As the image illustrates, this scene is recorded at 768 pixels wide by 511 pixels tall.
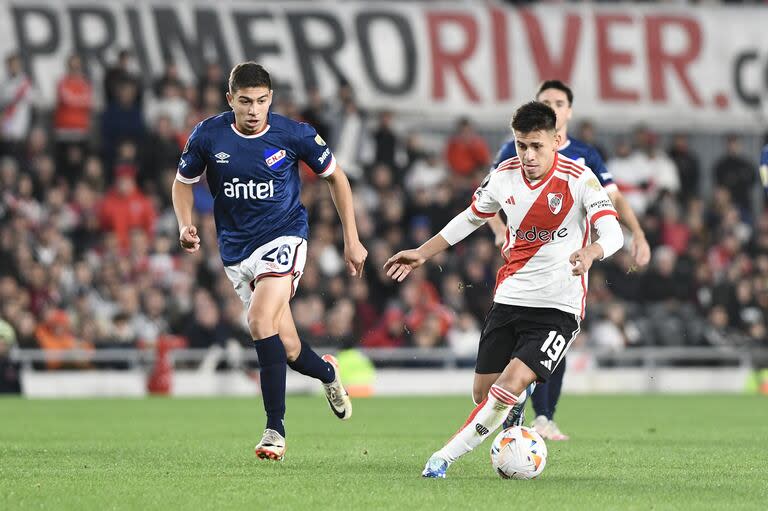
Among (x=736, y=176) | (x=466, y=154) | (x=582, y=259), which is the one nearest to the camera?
(x=582, y=259)

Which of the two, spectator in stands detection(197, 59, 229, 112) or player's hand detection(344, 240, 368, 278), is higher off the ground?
spectator in stands detection(197, 59, 229, 112)

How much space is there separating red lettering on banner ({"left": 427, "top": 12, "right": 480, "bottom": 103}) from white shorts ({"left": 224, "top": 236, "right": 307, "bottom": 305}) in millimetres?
14852

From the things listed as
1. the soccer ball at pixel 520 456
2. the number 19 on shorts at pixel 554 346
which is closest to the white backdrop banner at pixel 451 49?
the number 19 on shorts at pixel 554 346

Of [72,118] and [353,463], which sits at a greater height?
[72,118]

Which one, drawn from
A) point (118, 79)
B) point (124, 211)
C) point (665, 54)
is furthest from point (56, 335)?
point (665, 54)

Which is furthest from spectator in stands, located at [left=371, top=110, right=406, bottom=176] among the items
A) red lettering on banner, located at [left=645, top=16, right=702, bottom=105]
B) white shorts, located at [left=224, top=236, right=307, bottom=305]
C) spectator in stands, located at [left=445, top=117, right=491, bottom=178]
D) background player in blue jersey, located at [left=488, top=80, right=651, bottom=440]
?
white shorts, located at [left=224, top=236, right=307, bottom=305]

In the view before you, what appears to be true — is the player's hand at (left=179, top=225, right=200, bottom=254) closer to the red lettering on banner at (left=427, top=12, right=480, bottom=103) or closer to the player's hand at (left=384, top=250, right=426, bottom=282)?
the player's hand at (left=384, top=250, right=426, bottom=282)

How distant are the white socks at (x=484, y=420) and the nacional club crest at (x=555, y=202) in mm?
1138

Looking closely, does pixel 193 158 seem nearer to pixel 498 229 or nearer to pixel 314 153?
pixel 314 153

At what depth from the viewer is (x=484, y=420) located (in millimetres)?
8242

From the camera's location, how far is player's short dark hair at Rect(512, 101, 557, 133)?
8.51 m

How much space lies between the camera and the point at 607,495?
7574mm

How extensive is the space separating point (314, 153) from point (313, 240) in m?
11.4

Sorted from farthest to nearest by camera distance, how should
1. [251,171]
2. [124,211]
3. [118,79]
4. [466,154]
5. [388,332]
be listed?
[466,154] < [118,79] < [124,211] < [388,332] < [251,171]
